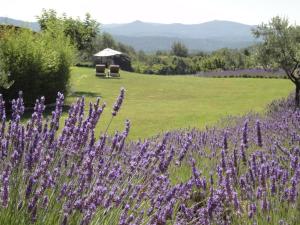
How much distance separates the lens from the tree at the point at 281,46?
15594 millimetres

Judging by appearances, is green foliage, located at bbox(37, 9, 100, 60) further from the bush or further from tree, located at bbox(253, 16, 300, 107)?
tree, located at bbox(253, 16, 300, 107)

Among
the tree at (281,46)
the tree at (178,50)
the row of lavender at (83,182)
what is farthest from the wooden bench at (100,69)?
the tree at (178,50)

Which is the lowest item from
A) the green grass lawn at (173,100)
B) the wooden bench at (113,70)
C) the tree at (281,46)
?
the green grass lawn at (173,100)

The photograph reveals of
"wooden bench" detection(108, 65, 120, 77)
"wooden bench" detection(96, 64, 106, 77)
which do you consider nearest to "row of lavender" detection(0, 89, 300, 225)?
"wooden bench" detection(96, 64, 106, 77)

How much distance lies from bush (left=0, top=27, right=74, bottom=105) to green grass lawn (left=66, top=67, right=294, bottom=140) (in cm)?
233

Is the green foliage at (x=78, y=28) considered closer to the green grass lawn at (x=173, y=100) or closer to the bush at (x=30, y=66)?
the green grass lawn at (x=173, y=100)

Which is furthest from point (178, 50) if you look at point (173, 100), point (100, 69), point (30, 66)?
point (30, 66)

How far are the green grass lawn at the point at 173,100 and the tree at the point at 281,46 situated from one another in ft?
8.59

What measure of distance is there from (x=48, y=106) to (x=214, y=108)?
22.5ft

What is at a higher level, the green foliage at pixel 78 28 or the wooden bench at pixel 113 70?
the green foliage at pixel 78 28

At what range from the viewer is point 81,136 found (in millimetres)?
3625

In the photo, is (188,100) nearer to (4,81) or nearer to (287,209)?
(4,81)

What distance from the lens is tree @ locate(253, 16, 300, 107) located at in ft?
51.2

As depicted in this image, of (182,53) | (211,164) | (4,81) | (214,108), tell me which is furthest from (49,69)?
(182,53)
